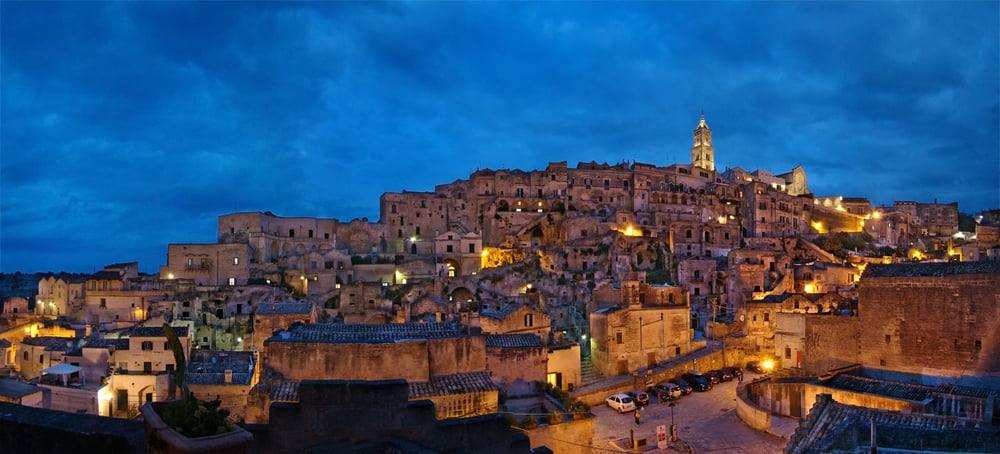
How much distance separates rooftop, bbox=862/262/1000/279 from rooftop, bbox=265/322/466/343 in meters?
17.6

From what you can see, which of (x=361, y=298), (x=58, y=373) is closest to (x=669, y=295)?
(x=361, y=298)

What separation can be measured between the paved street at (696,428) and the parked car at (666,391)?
33 centimetres

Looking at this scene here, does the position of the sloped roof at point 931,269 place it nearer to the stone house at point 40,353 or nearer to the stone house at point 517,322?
the stone house at point 517,322

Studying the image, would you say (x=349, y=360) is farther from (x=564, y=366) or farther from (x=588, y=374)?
(x=588, y=374)

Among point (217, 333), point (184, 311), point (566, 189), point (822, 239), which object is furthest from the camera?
point (566, 189)

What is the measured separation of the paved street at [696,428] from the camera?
2003 centimetres

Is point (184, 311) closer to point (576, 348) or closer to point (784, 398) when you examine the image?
point (576, 348)

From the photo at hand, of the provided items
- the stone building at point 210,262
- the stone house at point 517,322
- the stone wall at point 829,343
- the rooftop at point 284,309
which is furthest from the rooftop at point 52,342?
the stone wall at point 829,343

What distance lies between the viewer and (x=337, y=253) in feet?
175

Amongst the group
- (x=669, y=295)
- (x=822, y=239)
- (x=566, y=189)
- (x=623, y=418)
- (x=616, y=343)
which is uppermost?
(x=566, y=189)

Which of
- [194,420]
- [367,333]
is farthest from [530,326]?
[194,420]

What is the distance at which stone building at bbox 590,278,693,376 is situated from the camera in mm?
29297

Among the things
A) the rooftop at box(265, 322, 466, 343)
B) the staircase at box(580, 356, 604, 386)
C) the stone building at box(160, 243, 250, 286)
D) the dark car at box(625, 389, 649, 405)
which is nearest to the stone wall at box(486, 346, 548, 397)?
the rooftop at box(265, 322, 466, 343)

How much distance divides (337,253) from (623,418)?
36.2m
